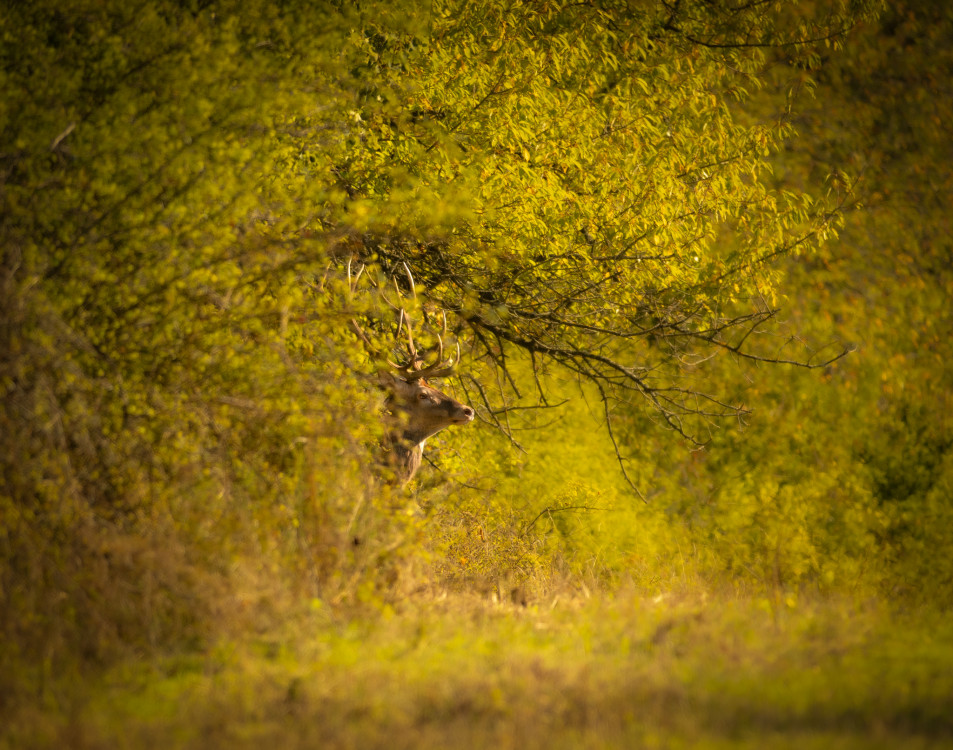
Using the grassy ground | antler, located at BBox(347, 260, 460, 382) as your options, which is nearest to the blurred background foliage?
antler, located at BBox(347, 260, 460, 382)

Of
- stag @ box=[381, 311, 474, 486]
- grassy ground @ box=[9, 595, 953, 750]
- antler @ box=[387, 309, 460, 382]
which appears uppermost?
antler @ box=[387, 309, 460, 382]

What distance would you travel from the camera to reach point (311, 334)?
816cm

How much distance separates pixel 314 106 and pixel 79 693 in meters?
5.02

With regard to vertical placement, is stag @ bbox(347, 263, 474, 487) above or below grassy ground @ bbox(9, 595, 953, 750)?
above

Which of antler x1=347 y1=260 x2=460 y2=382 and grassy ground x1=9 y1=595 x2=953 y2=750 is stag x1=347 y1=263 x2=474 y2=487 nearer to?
antler x1=347 y1=260 x2=460 y2=382

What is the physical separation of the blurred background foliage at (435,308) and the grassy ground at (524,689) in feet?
1.75

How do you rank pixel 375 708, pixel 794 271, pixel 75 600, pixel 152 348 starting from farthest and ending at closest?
pixel 794 271
pixel 152 348
pixel 75 600
pixel 375 708

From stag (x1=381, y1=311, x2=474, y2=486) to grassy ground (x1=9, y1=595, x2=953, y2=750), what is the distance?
199 centimetres

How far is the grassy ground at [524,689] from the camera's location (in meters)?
5.07

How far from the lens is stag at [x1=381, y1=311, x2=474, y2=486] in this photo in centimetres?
892

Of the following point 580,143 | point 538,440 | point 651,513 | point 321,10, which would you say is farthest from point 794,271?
point 321,10

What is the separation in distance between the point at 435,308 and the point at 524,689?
5.19m

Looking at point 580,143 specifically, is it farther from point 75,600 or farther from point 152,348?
point 75,600

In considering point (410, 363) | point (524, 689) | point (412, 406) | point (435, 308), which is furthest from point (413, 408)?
point (524, 689)
